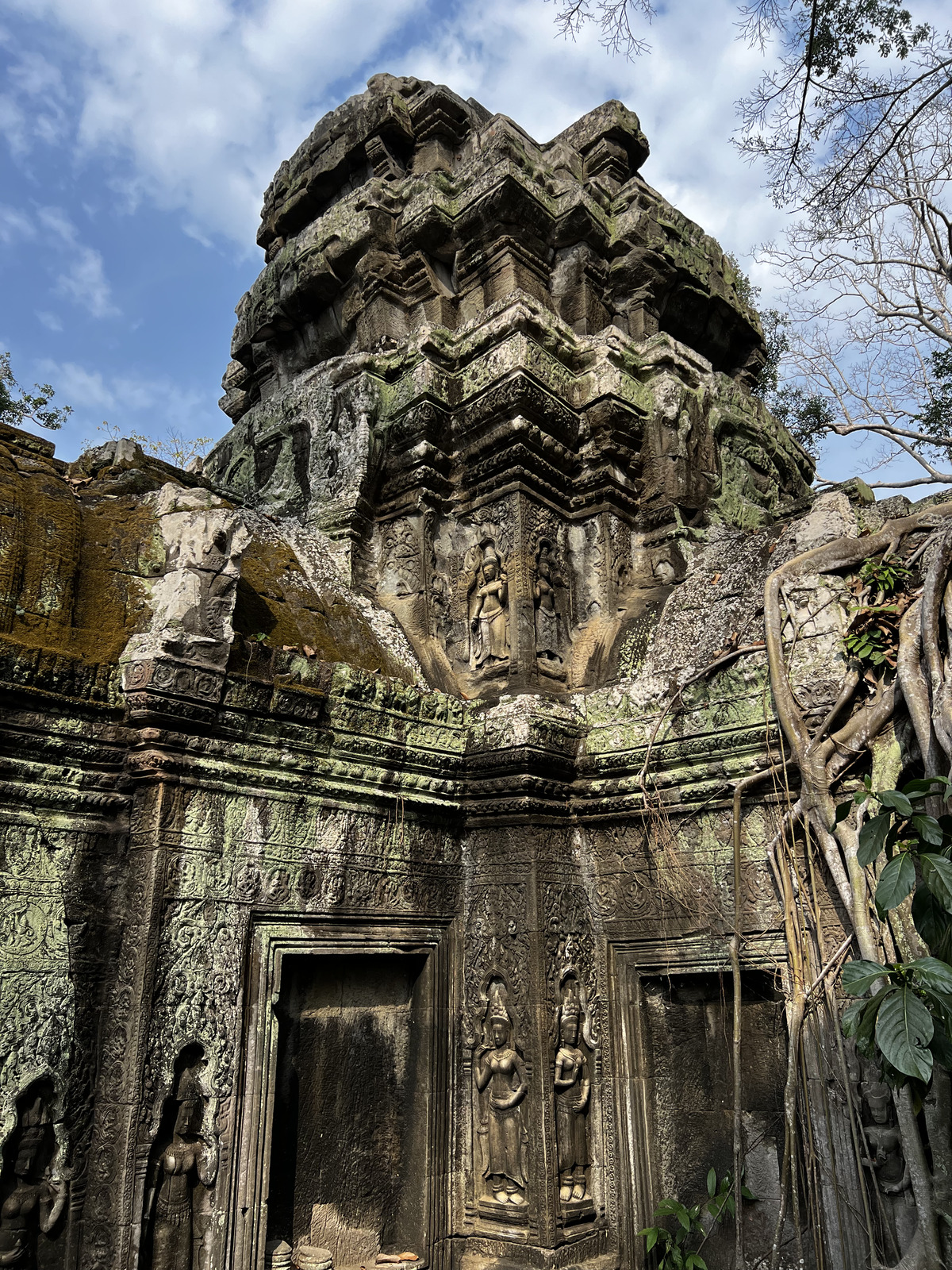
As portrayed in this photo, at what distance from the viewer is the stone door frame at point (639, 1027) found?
4613mm

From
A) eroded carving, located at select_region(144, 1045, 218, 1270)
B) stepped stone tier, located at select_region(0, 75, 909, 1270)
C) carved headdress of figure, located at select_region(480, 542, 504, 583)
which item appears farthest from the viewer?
carved headdress of figure, located at select_region(480, 542, 504, 583)

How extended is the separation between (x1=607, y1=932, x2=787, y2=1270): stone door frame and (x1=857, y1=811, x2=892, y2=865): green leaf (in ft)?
5.37

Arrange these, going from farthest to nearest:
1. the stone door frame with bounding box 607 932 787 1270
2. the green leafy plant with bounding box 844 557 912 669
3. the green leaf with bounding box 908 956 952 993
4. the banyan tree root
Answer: the stone door frame with bounding box 607 932 787 1270 < the green leafy plant with bounding box 844 557 912 669 < the banyan tree root < the green leaf with bounding box 908 956 952 993

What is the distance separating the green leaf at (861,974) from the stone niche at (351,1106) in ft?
8.75

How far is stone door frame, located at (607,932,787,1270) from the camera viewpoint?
4.61 metres

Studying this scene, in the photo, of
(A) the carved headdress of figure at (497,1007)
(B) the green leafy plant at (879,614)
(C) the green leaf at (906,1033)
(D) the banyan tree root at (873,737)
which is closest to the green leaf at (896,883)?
(C) the green leaf at (906,1033)

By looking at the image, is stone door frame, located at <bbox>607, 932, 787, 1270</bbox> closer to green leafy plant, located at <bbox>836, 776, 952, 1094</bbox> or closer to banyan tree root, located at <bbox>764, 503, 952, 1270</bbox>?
banyan tree root, located at <bbox>764, 503, 952, 1270</bbox>

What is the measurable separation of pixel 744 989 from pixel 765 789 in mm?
1112

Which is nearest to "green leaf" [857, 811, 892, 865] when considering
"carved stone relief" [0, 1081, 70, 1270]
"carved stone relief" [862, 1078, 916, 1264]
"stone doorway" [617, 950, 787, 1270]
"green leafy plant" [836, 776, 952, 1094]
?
"green leafy plant" [836, 776, 952, 1094]

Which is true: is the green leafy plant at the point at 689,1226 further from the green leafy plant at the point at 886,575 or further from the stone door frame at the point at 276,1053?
the green leafy plant at the point at 886,575

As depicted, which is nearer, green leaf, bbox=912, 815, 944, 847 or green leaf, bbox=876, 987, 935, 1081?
green leaf, bbox=876, 987, 935, 1081

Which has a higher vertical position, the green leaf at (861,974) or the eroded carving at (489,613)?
the eroded carving at (489,613)

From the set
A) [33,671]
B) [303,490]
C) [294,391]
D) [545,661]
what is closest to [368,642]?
[545,661]

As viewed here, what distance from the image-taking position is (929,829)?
2789 millimetres
